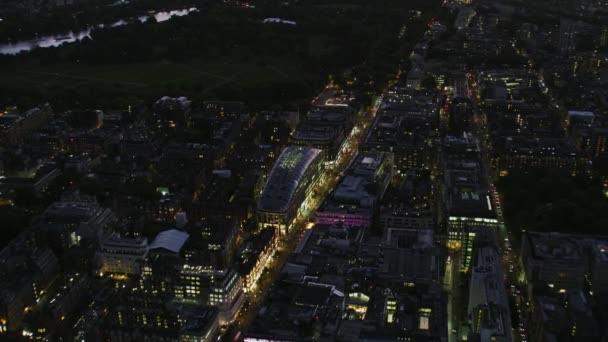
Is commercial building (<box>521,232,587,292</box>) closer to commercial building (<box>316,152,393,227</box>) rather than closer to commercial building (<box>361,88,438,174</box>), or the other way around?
commercial building (<box>316,152,393,227</box>)

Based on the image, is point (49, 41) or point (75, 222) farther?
point (49, 41)

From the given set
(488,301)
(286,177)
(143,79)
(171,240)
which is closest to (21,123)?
(143,79)

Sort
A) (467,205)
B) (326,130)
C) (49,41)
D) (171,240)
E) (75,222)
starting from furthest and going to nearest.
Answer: (49,41) < (326,130) < (467,205) < (75,222) < (171,240)

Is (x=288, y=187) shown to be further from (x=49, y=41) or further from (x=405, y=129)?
(x=49, y=41)

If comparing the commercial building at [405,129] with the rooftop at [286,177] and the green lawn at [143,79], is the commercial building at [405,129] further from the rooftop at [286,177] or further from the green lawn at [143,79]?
the green lawn at [143,79]

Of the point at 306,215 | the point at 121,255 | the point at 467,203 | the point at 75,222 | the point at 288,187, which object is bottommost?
the point at 306,215

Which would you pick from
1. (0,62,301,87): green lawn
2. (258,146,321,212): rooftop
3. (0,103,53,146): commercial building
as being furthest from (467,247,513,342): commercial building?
(0,62,301,87): green lawn

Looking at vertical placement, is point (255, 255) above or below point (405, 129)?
above

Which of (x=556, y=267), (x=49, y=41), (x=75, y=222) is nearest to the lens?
(x=556, y=267)
